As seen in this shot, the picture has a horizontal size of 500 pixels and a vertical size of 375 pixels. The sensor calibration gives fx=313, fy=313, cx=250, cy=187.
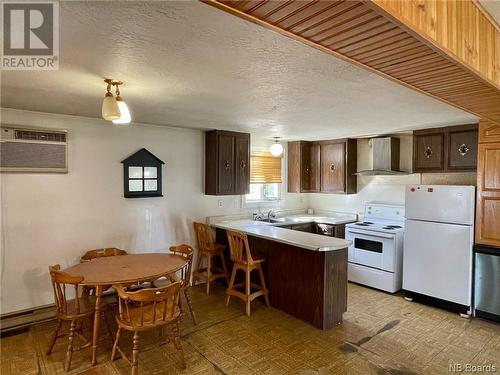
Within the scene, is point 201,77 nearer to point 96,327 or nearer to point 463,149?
point 96,327

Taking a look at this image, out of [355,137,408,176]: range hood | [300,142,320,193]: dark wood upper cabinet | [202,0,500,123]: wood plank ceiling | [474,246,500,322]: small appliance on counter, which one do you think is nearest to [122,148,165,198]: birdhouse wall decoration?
[300,142,320,193]: dark wood upper cabinet

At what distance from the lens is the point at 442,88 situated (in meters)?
1.75

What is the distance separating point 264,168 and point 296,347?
10.4ft

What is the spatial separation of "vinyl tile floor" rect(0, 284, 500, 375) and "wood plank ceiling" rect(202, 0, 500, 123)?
222cm

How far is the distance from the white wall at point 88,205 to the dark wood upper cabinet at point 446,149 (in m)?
3.01

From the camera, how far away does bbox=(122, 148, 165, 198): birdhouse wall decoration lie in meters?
3.94

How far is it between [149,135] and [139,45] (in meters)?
2.65

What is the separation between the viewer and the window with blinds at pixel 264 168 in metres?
5.33

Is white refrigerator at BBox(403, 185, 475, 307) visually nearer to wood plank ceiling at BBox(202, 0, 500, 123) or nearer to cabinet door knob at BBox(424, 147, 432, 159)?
cabinet door knob at BBox(424, 147, 432, 159)

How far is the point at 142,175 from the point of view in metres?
4.07

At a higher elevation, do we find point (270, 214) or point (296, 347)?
point (270, 214)

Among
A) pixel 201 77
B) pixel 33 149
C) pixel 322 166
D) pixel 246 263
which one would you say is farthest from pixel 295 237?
pixel 33 149

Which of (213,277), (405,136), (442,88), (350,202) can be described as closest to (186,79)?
(442,88)

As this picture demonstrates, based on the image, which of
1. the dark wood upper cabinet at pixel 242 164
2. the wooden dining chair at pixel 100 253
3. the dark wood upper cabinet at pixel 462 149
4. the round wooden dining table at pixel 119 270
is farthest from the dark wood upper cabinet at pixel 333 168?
the wooden dining chair at pixel 100 253
